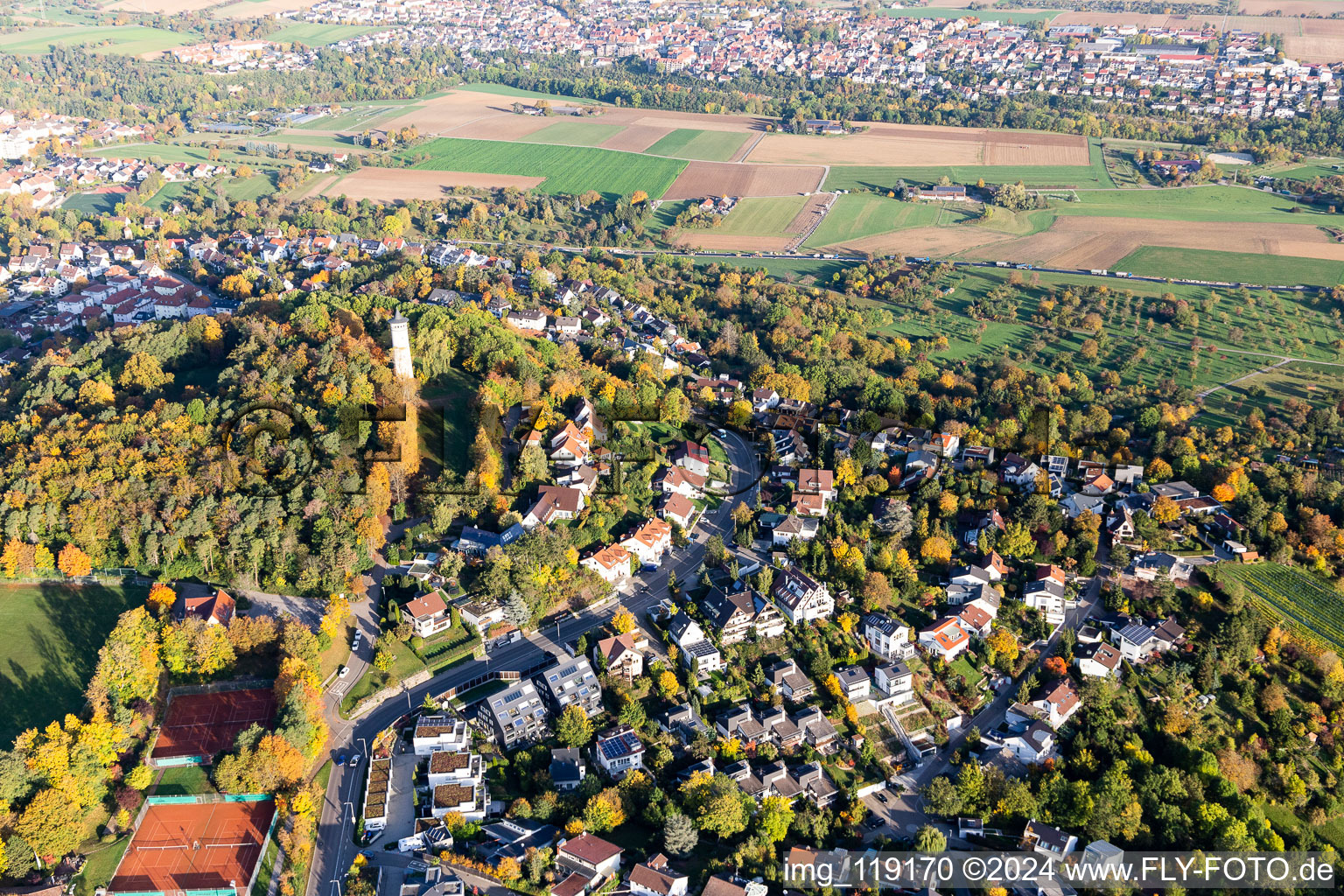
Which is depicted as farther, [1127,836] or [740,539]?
[740,539]

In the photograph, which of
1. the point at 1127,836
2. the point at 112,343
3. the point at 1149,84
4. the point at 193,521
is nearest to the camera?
the point at 1127,836

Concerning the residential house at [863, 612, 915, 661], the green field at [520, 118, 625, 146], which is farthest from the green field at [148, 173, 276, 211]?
the residential house at [863, 612, 915, 661]

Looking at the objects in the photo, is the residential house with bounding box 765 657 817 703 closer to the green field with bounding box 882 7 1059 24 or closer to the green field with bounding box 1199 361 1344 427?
the green field with bounding box 1199 361 1344 427

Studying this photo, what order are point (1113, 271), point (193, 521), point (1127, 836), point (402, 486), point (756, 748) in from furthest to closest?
point (1113, 271) → point (402, 486) → point (193, 521) → point (756, 748) → point (1127, 836)

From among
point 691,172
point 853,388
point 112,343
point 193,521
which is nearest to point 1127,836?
point 853,388

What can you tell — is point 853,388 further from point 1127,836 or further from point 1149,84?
point 1149,84

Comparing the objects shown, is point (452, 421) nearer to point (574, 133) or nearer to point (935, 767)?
point (935, 767)

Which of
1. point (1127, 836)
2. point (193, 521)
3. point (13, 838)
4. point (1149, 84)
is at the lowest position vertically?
point (1127, 836)

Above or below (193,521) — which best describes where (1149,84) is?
above
